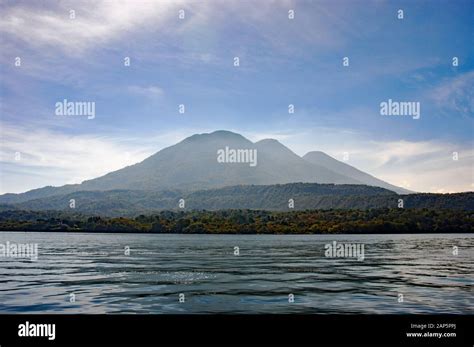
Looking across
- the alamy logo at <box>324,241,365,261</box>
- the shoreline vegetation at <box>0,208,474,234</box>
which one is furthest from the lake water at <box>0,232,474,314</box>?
the shoreline vegetation at <box>0,208,474,234</box>

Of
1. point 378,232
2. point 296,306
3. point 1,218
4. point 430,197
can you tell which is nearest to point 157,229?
point 1,218
